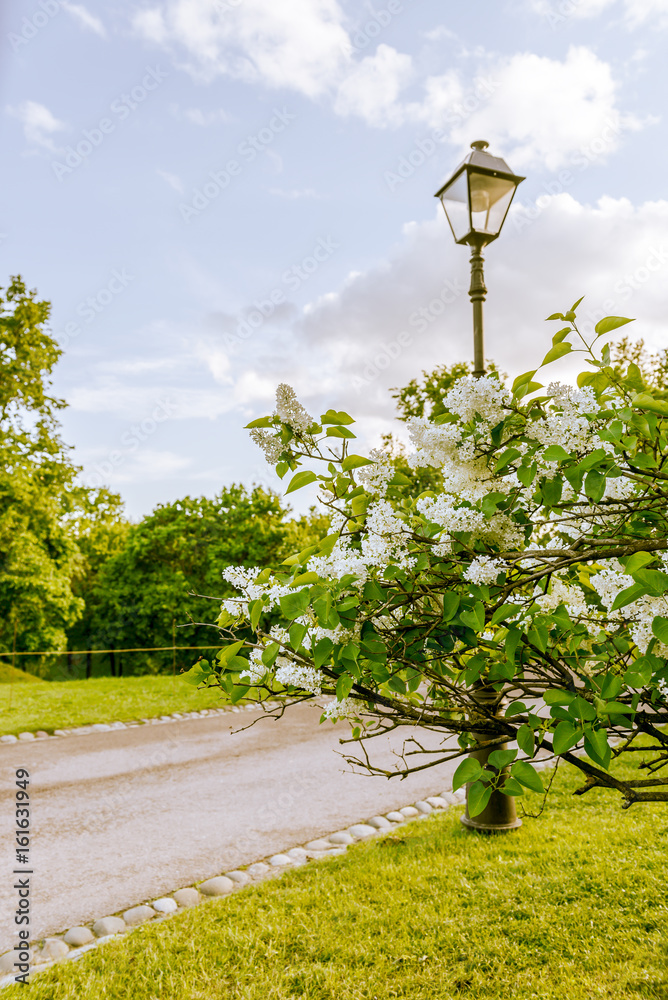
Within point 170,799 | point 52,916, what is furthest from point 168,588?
point 52,916

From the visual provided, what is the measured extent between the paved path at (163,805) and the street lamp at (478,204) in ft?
12.0

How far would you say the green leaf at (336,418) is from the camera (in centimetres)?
183

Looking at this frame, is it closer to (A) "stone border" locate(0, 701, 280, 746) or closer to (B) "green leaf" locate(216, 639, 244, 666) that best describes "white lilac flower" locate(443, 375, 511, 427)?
(B) "green leaf" locate(216, 639, 244, 666)

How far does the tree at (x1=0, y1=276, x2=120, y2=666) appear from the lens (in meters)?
18.5

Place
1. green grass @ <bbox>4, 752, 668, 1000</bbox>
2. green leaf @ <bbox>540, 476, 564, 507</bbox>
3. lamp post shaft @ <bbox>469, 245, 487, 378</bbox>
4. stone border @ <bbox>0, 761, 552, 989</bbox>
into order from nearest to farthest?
1. green leaf @ <bbox>540, 476, 564, 507</bbox>
2. green grass @ <bbox>4, 752, 668, 1000</bbox>
3. stone border @ <bbox>0, 761, 552, 989</bbox>
4. lamp post shaft @ <bbox>469, 245, 487, 378</bbox>

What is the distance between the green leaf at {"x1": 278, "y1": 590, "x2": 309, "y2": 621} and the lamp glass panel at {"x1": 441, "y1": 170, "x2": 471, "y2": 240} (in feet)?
14.1

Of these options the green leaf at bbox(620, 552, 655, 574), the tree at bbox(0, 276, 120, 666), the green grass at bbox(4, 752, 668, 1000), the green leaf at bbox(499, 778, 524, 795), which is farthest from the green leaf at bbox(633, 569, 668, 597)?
the tree at bbox(0, 276, 120, 666)

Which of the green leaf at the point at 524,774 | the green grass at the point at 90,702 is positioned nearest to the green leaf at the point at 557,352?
the green leaf at the point at 524,774

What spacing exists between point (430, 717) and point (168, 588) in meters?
22.3

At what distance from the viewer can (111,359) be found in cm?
1363

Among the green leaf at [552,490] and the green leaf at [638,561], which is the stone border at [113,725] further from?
the green leaf at [638,561]

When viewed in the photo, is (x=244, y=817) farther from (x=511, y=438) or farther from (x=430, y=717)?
(x=511, y=438)

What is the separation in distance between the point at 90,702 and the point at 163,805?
5.88 metres

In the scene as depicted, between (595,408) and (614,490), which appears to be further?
(614,490)
